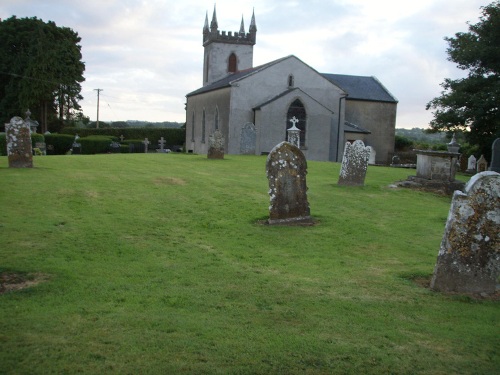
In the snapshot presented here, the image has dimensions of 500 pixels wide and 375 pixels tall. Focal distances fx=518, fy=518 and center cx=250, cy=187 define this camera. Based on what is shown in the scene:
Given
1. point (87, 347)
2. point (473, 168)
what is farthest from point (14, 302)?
point (473, 168)

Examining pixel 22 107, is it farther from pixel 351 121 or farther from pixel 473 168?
pixel 473 168

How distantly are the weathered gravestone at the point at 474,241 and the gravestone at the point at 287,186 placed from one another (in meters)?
5.01

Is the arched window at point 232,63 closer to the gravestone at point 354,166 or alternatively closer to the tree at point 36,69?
the tree at point 36,69

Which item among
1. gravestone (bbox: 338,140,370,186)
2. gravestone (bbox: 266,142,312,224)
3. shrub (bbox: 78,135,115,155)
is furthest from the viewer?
shrub (bbox: 78,135,115,155)

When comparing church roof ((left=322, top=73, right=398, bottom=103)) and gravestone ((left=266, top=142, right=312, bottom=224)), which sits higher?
church roof ((left=322, top=73, right=398, bottom=103))

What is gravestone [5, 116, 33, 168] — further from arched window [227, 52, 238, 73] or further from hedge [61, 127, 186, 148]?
arched window [227, 52, 238, 73]

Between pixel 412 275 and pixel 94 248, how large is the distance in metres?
5.65

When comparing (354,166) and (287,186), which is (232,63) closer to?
(354,166)

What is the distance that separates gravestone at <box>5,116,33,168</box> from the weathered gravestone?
15.0 metres

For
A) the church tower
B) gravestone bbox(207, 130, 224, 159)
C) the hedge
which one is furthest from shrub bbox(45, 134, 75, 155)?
the church tower

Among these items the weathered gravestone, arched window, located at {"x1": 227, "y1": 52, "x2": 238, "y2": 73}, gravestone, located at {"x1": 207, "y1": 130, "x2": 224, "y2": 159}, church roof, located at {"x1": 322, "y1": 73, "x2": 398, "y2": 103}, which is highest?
arched window, located at {"x1": 227, "y1": 52, "x2": 238, "y2": 73}

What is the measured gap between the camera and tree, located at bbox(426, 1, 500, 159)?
3406 cm

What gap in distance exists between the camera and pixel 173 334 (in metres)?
5.73

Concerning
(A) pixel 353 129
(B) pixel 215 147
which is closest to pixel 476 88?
(A) pixel 353 129
